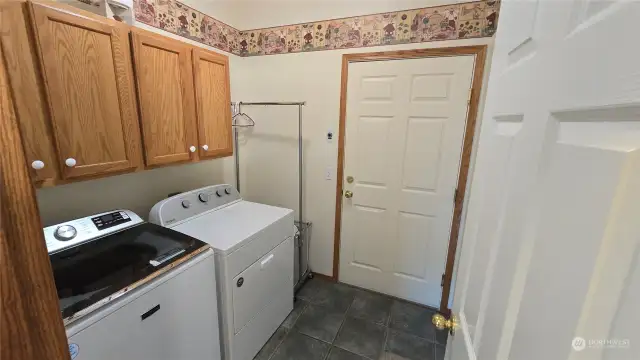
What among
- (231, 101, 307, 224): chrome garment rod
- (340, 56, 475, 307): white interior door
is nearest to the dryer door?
(231, 101, 307, 224): chrome garment rod

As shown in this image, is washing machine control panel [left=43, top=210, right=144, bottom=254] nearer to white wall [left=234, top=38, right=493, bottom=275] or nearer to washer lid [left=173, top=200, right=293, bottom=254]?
washer lid [left=173, top=200, right=293, bottom=254]

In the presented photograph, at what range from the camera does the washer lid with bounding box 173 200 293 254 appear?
4.94ft

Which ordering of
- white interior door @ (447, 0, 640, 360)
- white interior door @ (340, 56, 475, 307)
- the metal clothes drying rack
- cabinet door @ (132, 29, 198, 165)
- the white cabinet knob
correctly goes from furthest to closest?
the metal clothes drying rack
white interior door @ (340, 56, 475, 307)
cabinet door @ (132, 29, 198, 165)
the white cabinet knob
white interior door @ (447, 0, 640, 360)

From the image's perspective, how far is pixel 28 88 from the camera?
96 centimetres

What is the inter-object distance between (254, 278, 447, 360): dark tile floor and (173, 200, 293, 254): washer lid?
0.89 m

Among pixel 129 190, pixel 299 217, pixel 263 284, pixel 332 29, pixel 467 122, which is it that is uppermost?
pixel 332 29

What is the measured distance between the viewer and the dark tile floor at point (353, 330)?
6.01 ft

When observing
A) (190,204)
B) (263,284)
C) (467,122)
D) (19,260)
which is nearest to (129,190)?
(190,204)

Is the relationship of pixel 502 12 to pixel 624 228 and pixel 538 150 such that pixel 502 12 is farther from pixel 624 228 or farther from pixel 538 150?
pixel 624 228

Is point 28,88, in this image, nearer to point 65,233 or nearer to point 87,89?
point 87,89

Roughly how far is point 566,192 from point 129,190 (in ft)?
6.87

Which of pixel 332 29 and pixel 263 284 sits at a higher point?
pixel 332 29

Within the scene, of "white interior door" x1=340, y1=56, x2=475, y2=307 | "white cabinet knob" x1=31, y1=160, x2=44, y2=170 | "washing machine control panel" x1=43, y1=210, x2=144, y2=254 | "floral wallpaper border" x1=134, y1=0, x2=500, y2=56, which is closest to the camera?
"white cabinet knob" x1=31, y1=160, x2=44, y2=170

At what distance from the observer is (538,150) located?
1.38 ft
